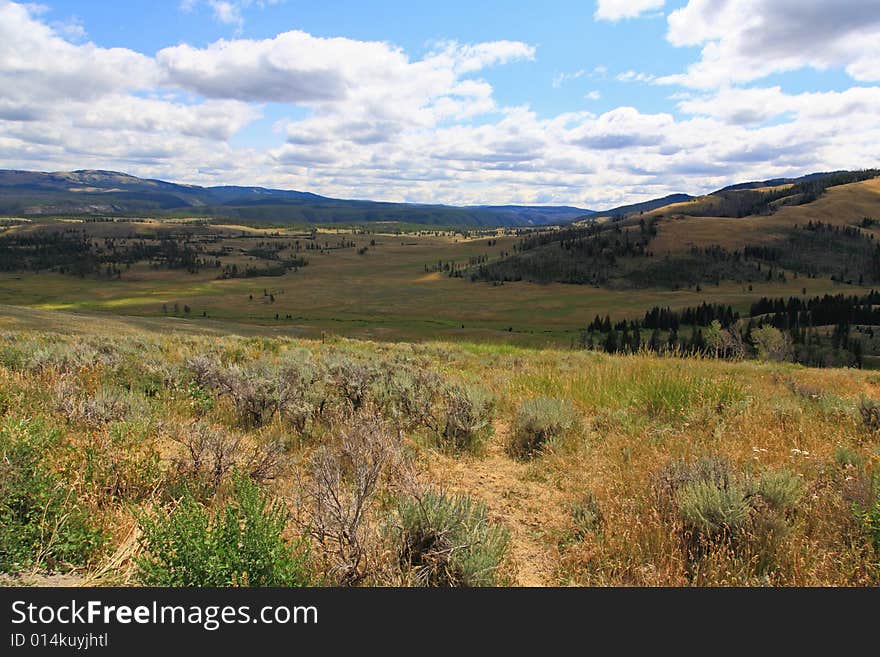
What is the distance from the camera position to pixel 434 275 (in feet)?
609

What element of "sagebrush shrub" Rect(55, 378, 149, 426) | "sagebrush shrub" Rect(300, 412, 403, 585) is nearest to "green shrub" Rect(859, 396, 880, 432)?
"sagebrush shrub" Rect(300, 412, 403, 585)

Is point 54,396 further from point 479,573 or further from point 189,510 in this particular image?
point 479,573

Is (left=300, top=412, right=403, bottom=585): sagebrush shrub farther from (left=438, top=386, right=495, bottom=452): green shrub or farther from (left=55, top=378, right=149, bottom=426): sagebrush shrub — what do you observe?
(left=55, top=378, right=149, bottom=426): sagebrush shrub

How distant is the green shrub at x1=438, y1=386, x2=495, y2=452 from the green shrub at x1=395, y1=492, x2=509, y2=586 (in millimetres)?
2562

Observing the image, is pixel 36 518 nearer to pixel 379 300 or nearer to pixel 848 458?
pixel 848 458

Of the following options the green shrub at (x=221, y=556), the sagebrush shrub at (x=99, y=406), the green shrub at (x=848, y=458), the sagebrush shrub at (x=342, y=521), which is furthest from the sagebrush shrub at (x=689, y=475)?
the sagebrush shrub at (x=99, y=406)

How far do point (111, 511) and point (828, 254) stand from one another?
214 meters

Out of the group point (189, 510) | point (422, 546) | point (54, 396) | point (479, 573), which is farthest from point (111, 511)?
point (54, 396)

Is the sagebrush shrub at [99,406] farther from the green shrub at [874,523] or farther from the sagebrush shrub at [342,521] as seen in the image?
the green shrub at [874,523]

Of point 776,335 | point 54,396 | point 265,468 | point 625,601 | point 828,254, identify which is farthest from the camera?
point 828,254

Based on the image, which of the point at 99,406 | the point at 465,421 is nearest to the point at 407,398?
the point at 465,421

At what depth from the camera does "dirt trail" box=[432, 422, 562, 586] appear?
12.3 ft

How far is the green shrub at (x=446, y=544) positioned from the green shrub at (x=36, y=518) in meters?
2.19

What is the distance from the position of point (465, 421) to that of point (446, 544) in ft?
10.9
